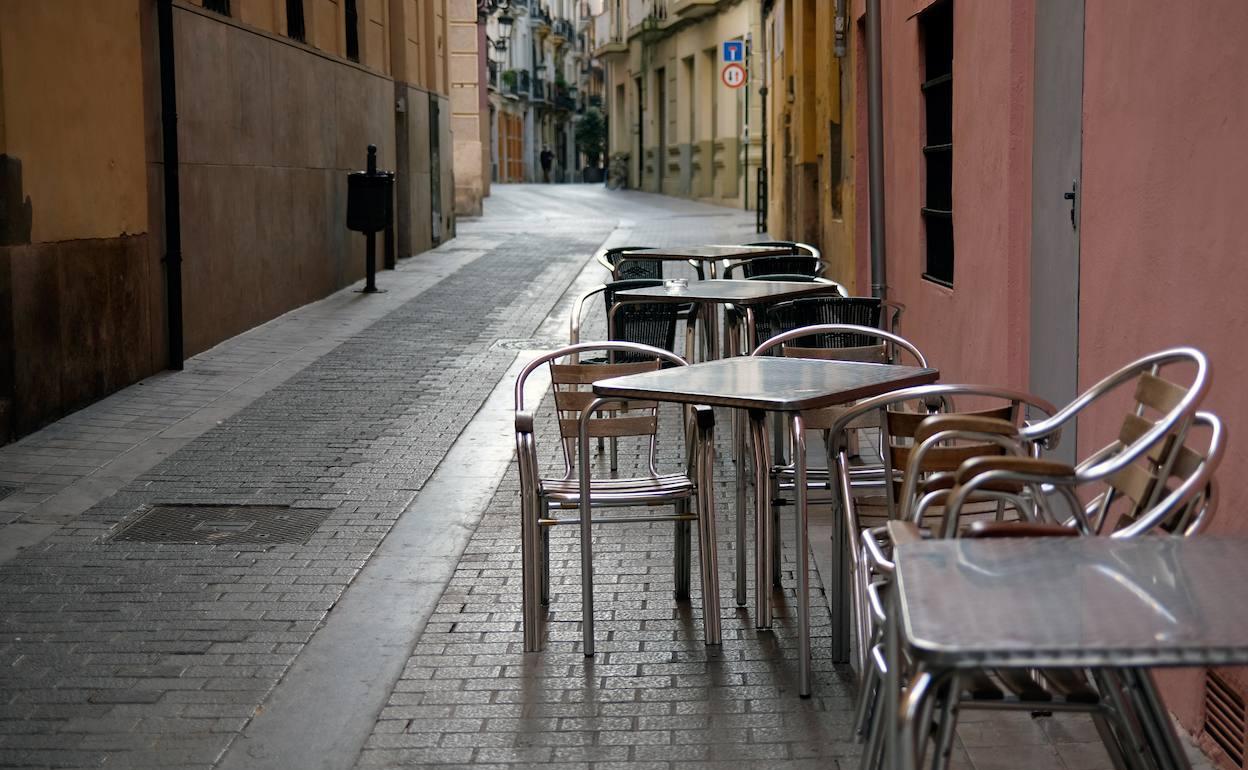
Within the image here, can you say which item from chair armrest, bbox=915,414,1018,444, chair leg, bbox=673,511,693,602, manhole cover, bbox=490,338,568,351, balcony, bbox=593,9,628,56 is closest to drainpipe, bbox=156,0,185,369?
manhole cover, bbox=490,338,568,351

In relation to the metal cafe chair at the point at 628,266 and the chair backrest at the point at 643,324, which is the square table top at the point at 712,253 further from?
the chair backrest at the point at 643,324

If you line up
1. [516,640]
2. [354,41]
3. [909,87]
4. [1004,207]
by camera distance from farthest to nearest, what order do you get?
[354,41] < [909,87] < [1004,207] < [516,640]

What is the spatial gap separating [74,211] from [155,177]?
5.28ft

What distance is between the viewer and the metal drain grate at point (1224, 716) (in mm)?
3713

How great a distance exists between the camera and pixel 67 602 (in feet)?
18.4

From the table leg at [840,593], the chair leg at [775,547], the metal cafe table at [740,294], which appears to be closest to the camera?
the table leg at [840,593]

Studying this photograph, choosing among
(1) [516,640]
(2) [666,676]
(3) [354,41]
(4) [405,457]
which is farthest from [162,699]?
(3) [354,41]

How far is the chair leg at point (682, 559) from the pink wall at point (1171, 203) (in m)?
1.40

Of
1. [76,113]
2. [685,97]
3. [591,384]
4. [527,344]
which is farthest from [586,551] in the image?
[685,97]

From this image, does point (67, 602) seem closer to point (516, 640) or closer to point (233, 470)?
point (516, 640)

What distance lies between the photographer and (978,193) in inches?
294

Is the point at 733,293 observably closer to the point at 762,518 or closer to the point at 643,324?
the point at 643,324

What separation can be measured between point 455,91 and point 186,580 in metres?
28.8

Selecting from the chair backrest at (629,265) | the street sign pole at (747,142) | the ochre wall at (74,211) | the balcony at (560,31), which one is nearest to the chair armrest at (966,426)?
the ochre wall at (74,211)
